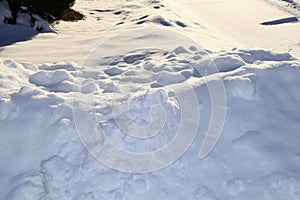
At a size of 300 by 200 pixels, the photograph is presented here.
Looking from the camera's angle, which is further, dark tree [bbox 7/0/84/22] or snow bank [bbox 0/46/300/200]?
dark tree [bbox 7/0/84/22]

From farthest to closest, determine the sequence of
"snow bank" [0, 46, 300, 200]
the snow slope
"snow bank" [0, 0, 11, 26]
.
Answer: "snow bank" [0, 0, 11, 26]
the snow slope
"snow bank" [0, 46, 300, 200]

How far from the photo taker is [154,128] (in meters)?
3.66

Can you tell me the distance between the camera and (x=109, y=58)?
5.58 meters

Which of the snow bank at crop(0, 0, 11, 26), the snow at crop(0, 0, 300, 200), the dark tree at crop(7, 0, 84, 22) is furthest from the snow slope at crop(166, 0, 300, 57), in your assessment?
the snow bank at crop(0, 0, 11, 26)

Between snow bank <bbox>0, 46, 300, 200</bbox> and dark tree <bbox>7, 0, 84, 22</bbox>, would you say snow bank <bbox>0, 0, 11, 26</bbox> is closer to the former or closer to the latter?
dark tree <bbox>7, 0, 84, 22</bbox>

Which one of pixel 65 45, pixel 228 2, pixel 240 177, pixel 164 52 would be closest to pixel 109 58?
pixel 164 52

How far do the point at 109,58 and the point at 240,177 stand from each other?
2.87m

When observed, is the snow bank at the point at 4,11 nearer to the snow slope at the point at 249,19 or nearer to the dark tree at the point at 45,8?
the dark tree at the point at 45,8

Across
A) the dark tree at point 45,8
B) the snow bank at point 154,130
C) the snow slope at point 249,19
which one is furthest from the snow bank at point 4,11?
the snow slope at point 249,19

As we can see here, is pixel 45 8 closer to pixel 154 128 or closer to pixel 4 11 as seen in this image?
pixel 4 11

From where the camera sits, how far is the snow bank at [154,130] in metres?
3.29

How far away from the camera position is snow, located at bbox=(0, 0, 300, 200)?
331cm

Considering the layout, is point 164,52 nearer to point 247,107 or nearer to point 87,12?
point 247,107

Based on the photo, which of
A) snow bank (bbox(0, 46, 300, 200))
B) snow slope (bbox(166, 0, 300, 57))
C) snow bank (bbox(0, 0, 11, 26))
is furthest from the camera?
snow bank (bbox(0, 0, 11, 26))
